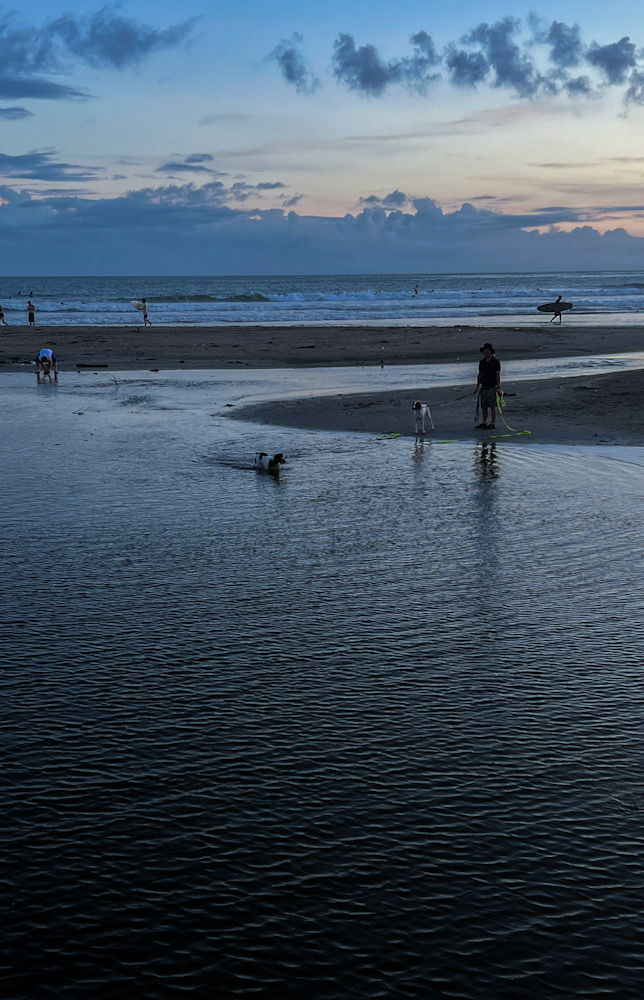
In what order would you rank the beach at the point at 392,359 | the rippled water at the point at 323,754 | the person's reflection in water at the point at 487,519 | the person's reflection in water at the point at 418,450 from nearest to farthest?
the rippled water at the point at 323,754 → the person's reflection in water at the point at 487,519 → the person's reflection in water at the point at 418,450 → the beach at the point at 392,359

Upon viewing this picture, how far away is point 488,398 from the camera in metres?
18.8

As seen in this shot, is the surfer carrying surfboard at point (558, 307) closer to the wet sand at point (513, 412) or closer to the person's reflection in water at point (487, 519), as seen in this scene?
the wet sand at point (513, 412)

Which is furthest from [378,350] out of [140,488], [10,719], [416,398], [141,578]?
[10,719]

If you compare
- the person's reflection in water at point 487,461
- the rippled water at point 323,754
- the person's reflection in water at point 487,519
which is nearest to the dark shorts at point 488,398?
the person's reflection in water at point 487,461

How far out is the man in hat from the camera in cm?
1828

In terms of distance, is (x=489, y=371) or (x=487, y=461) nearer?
(x=487, y=461)

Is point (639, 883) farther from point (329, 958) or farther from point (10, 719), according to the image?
point (10, 719)

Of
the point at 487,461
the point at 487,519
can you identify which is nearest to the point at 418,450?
the point at 487,461

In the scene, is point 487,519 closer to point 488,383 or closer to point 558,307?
point 488,383

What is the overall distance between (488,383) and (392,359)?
18266 mm

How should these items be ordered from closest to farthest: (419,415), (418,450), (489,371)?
(418,450) → (419,415) → (489,371)

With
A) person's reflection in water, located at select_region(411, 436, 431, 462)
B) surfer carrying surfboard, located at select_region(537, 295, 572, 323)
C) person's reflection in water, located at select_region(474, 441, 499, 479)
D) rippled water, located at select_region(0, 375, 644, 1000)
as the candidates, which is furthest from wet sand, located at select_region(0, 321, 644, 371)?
rippled water, located at select_region(0, 375, 644, 1000)

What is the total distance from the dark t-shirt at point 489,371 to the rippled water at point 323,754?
24.4 ft

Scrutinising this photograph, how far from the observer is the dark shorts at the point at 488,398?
1869 cm
